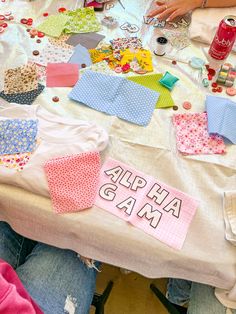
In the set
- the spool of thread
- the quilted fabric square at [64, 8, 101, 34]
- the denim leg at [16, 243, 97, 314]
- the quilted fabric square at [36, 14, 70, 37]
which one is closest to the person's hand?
the spool of thread

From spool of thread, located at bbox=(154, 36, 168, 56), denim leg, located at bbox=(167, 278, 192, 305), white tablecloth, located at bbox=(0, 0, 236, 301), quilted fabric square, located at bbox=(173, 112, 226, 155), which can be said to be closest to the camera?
white tablecloth, located at bbox=(0, 0, 236, 301)

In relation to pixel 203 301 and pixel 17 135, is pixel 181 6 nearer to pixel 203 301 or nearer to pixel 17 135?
pixel 17 135

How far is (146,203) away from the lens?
0.78m

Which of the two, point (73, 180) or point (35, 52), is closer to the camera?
point (73, 180)

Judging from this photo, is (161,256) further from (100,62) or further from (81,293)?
(100,62)

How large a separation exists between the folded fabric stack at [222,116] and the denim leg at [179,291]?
447 millimetres

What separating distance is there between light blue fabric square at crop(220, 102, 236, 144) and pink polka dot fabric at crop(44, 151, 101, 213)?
0.36 metres

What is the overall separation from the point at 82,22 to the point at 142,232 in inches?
30.7

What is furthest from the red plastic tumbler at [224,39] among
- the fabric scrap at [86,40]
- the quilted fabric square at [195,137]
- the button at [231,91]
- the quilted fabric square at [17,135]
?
the quilted fabric square at [17,135]

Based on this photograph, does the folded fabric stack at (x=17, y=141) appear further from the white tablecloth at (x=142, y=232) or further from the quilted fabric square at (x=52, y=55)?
the quilted fabric square at (x=52, y=55)

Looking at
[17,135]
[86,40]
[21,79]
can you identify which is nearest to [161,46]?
[86,40]

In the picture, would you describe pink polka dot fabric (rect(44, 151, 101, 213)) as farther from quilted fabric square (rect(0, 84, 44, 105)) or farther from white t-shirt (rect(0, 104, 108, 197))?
quilted fabric square (rect(0, 84, 44, 105))

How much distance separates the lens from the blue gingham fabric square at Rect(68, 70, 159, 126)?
94 centimetres

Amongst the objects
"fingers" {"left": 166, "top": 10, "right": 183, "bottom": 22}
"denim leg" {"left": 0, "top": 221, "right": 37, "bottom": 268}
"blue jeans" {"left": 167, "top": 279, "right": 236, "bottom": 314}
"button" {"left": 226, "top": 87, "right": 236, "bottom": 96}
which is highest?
"fingers" {"left": 166, "top": 10, "right": 183, "bottom": 22}
